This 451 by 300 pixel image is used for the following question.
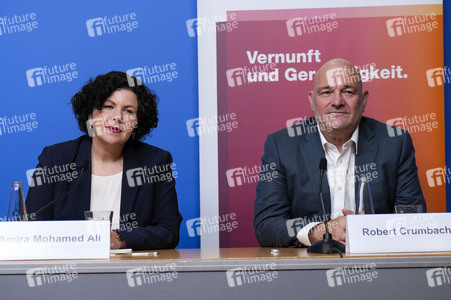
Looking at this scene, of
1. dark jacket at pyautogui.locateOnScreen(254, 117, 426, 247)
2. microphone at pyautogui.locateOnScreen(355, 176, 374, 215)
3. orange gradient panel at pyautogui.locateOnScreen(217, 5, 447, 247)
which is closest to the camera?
microphone at pyautogui.locateOnScreen(355, 176, 374, 215)

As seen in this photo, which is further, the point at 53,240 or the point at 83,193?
the point at 83,193

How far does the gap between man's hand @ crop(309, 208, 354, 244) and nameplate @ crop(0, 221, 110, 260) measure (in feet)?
2.55

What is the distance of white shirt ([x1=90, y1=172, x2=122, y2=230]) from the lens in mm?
2588

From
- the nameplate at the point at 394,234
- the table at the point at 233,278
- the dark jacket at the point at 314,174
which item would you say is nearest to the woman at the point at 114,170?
the dark jacket at the point at 314,174

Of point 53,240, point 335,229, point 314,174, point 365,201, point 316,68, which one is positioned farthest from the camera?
point 316,68

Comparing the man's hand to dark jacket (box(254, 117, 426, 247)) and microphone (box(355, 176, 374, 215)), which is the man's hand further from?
dark jacket (box(254, 117, 426, 247))

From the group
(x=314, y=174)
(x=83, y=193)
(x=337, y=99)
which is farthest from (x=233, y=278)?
(x=337, y=99)

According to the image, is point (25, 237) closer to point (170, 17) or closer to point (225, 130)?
point (225, 130)

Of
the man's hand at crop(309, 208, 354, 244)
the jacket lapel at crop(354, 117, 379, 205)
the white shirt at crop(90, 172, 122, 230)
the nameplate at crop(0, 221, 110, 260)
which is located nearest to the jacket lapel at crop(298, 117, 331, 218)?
the jacket lapel at crop(354, 117, 379, 205)

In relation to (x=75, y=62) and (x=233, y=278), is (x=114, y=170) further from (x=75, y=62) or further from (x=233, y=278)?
(x=233, y=278)

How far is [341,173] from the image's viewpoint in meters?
2.58

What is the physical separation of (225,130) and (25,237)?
1.74 metres

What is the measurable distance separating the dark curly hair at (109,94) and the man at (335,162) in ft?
2.04

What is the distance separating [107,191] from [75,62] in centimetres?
108
